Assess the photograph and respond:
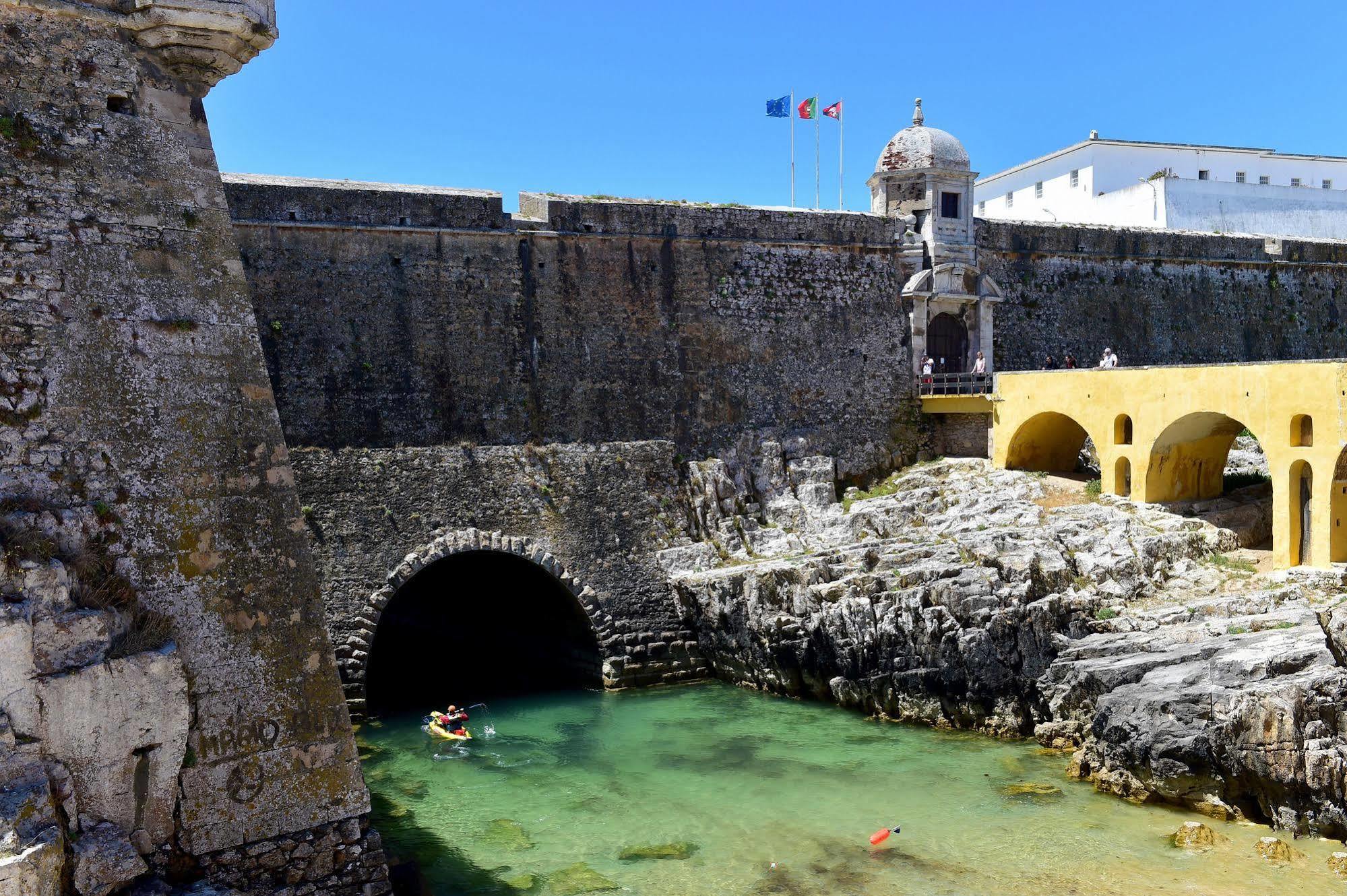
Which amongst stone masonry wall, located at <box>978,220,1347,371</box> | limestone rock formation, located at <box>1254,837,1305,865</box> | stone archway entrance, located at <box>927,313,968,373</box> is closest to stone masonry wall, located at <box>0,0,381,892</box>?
limestone rock formation, located at <box>1254,837,1305,865</box>

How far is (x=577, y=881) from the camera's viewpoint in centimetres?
1212

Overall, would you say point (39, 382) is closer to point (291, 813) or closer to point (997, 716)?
point (291, 813)

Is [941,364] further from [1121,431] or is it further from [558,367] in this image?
[558,367]

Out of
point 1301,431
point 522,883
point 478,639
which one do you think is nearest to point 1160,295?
point 1301,431

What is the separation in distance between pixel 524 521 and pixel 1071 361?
1350cm

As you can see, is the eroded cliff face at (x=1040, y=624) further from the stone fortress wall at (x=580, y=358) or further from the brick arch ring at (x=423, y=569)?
the brick arch ring at (x=423, y=569)

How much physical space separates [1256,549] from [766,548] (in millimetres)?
8296

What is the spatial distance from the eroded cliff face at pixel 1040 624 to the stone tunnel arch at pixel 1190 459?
72cm

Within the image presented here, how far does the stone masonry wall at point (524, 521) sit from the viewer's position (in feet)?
59.9

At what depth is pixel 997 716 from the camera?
55.3 ft

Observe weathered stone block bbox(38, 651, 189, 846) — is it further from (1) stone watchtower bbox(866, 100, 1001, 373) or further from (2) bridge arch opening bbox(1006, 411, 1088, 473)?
(1) stone watchtower bbox(866, 100, 1001, 373)

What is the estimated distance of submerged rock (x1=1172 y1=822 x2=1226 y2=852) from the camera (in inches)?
497

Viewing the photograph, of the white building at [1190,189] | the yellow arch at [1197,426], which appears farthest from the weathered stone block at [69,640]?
the white building at [1190,189]

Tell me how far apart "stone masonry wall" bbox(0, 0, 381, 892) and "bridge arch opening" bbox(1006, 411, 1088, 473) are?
1682cm
